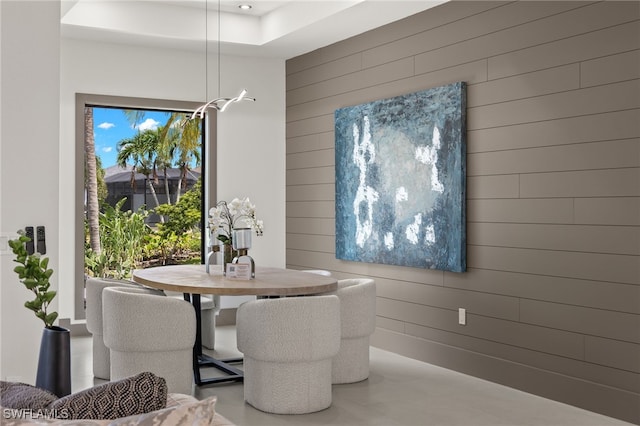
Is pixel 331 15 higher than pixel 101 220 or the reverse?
higher

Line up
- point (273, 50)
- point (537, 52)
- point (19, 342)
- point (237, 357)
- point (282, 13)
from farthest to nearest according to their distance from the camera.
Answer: point (273, 50) → point (282, 13) → point (237, 357) → point (537, 52) → point (19, 342)

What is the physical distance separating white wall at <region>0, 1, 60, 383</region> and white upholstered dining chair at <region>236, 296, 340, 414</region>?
1.15 meters

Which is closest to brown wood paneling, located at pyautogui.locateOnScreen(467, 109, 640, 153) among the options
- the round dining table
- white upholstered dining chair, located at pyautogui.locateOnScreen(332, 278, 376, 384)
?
white upholstered dining chair, located at pyautogui.locateOnScreen(332, 278, 376, 384)

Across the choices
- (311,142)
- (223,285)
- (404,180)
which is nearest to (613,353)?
(404,180)

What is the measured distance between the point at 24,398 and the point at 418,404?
2937 mm

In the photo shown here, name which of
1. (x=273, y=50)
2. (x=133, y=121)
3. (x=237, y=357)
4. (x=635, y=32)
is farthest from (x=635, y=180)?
(x=133, y=121)

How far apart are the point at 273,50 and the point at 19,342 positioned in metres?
4.04

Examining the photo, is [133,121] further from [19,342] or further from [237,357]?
[19,342]

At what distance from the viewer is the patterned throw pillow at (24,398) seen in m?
1.56

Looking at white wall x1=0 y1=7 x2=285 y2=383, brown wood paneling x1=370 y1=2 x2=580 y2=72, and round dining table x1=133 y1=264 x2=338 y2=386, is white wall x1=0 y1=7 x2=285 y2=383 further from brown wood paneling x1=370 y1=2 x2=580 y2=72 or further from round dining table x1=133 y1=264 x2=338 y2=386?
brown wood paneling x1=370 y1=2 x2=580 y2=72

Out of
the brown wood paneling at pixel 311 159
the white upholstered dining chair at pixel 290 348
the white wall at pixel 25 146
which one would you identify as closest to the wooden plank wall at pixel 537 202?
the brown wood paneling at pixel 311 159

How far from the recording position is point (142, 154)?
22.9ft

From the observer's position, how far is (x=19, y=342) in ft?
11.3

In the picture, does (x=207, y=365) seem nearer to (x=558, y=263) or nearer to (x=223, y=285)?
(x=223, y=285)
